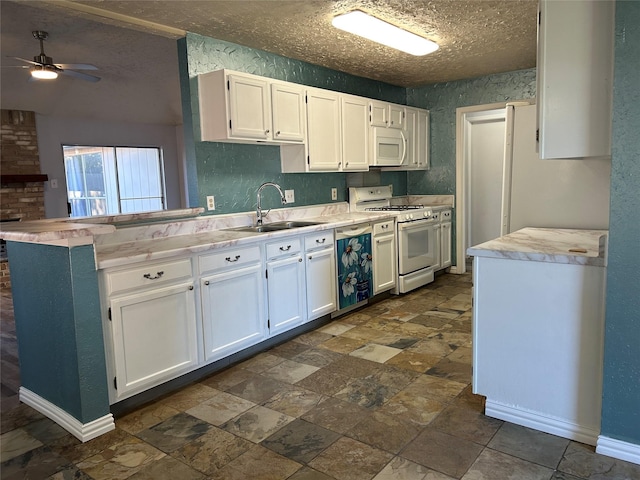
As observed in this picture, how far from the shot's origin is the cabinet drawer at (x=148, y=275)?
2.43 meters

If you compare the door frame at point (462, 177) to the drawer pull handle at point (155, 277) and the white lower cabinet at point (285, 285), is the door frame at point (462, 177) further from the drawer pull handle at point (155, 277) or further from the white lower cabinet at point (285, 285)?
the drawer pull handle at point (155, 277)

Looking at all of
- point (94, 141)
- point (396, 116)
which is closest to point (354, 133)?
point (396, 116)

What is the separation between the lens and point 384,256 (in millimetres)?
4613

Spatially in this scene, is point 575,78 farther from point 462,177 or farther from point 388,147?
point 462,177

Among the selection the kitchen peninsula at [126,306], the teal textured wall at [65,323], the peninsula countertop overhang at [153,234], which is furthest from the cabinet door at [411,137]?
the teal textured wall at [65,323]

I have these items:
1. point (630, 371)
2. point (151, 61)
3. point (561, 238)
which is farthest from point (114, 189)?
point (630, 371)

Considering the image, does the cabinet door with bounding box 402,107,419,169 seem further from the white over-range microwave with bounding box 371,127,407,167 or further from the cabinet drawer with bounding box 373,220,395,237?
the cabinet drawer with bounding box 373,220,395,237

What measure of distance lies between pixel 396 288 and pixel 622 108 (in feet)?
10.4

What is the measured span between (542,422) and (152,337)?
205 centimetres

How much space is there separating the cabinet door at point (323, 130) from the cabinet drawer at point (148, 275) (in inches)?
69.2

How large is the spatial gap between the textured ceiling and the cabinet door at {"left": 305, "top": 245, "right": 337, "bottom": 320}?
1.69 metres

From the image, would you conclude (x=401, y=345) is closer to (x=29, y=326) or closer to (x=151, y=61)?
(x=29, y=326)

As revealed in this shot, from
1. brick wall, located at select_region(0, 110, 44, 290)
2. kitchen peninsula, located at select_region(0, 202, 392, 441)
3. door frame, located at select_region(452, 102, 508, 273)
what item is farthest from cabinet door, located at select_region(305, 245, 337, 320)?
brick wall, located at select_region(0, 110, 44, 290)

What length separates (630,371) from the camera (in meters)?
1.95
